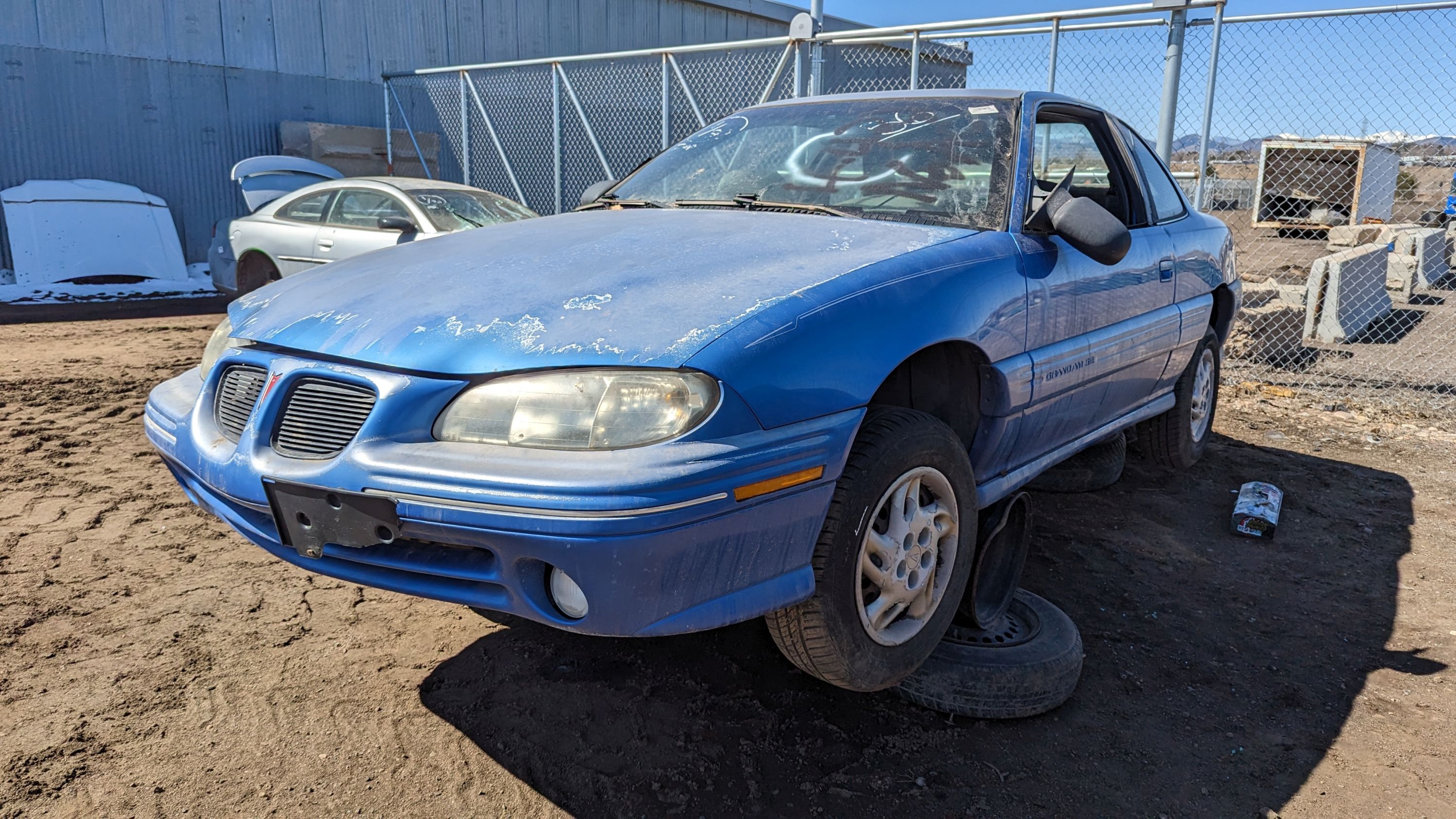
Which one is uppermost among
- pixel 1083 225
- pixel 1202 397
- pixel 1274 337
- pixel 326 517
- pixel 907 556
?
pixel 1083 225

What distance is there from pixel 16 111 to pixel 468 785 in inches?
519

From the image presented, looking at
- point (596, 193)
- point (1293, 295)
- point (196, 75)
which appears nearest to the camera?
point (596, 193)

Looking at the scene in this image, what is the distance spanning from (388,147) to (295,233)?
17.5 feet

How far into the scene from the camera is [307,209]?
27.8 feet

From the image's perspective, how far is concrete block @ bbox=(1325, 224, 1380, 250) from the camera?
13.7 m

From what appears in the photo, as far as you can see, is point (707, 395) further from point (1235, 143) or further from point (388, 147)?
point (388, 147)

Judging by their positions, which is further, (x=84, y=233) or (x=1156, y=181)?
(x=84, y=233)

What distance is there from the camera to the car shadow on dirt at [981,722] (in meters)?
2.23

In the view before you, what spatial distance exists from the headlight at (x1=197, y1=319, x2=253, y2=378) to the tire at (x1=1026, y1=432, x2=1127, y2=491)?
3.40m

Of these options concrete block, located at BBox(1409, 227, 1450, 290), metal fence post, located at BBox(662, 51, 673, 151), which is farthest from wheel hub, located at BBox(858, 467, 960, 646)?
concrete block, located at BBox(1409, 227, 1450, 290)

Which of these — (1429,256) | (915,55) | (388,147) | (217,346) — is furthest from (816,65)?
(1429,256)

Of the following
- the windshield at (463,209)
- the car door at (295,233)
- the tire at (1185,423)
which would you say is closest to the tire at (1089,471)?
the tire at (1185,423)

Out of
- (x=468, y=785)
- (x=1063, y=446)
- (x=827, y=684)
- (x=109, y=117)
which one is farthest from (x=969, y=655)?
(x=109, y=117)

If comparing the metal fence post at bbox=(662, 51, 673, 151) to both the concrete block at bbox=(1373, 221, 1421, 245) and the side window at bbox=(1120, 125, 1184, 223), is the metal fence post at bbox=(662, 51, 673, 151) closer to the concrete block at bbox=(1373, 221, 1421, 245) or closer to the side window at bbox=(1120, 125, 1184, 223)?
the side window at bbox=(1120, 125, 1184, 223)
